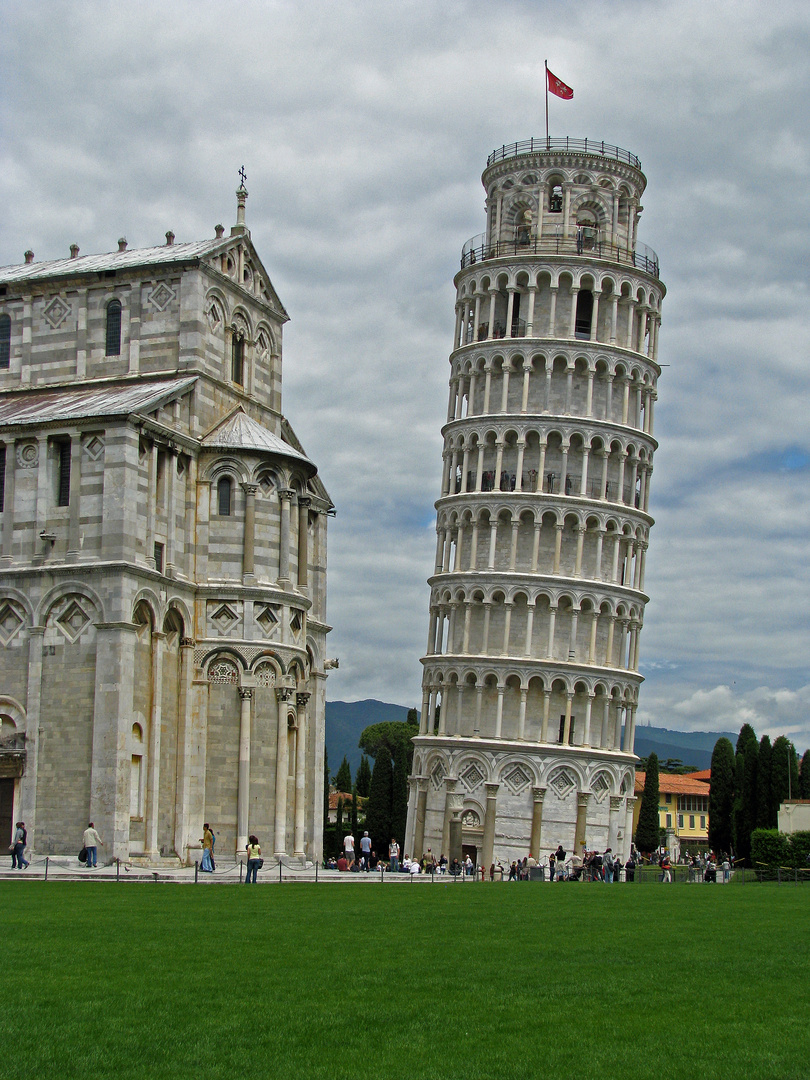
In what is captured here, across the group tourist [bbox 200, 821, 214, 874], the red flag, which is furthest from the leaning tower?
tourist [bbox 200, 821, 214, 874]

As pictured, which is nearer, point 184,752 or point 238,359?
point 184,752

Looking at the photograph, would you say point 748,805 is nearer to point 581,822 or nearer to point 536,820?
point 581,822

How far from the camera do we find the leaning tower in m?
76.6

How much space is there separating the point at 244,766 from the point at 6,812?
748 cm

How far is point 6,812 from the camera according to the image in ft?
136

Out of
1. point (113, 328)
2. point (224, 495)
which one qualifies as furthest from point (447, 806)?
point (113, 328)

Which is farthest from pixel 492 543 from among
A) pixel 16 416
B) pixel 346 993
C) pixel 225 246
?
pixel 346 993

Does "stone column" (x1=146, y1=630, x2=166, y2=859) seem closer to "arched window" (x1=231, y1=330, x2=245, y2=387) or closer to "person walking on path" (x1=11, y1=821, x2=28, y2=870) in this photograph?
"person walking on path" (x1=11, y1=821, x2=28, y2=870)

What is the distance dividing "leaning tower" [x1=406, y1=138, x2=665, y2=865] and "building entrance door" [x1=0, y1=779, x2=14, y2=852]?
37532 mm

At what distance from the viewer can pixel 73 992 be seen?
15.5 m

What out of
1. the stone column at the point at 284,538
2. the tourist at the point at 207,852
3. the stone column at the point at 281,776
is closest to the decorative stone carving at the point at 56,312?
the stone column at the point at 284,538

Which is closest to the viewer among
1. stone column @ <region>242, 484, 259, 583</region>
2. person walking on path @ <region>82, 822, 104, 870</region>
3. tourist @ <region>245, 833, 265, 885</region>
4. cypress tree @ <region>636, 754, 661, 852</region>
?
tourist @ <region>245, 833, 265, 885</region>

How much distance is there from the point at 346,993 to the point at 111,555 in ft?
90.5

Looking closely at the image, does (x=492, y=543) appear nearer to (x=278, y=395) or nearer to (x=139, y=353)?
(x=278, y=395)
